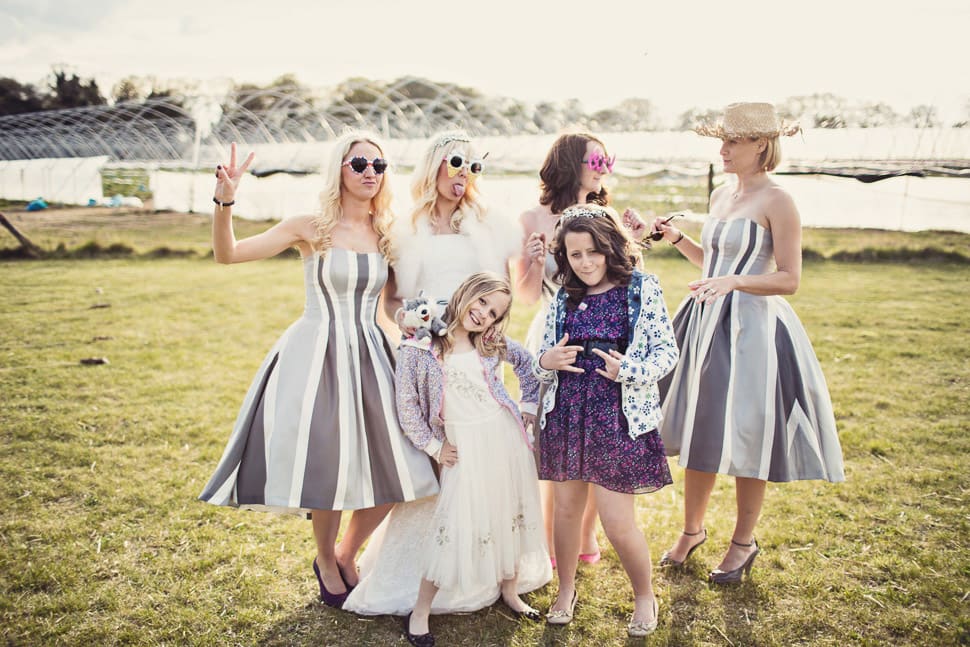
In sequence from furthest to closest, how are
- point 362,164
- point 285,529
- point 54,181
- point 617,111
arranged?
point 54,181
point 617,111
point 285,529
point 362,164

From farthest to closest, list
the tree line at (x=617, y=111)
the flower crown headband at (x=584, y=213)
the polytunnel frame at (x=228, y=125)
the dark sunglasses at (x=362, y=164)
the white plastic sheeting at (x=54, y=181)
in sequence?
the white plastic sheeting at (x=54, y=181)
the polytunnel frame at (x=228, y=125)
the tree line at (x=617, y=111)
the dark sunglasses at (x=362, y=164)
the flower crown headband at (x=584, y=213)

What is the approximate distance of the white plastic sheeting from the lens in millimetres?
24375

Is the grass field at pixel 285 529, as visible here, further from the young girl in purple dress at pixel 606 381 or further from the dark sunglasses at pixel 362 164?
the dark sunglasses at pixel 362 164

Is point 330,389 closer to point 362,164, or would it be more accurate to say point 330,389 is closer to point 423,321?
point 423,321

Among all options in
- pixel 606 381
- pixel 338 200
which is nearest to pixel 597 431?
pixel 606 381

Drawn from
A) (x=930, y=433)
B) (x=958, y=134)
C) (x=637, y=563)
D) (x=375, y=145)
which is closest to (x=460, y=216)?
(x=375, y=145)

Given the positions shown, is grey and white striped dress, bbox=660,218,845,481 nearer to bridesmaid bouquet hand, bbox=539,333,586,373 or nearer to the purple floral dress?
the purple floral dress

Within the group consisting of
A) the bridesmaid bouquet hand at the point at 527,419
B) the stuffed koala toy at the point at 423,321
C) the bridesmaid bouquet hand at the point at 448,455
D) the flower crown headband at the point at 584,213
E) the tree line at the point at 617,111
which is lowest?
the bridesmaid bouquet hand at the point at 448,455

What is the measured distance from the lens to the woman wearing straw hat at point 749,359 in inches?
117

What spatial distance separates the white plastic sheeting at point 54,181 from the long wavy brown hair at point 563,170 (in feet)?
85.9

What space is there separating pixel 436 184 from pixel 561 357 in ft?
3.57

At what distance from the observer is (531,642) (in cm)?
282

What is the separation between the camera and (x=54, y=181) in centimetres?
2439

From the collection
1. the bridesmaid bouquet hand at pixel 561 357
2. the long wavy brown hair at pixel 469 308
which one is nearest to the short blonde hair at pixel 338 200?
the long wavy brown hair at pixel 469 308
